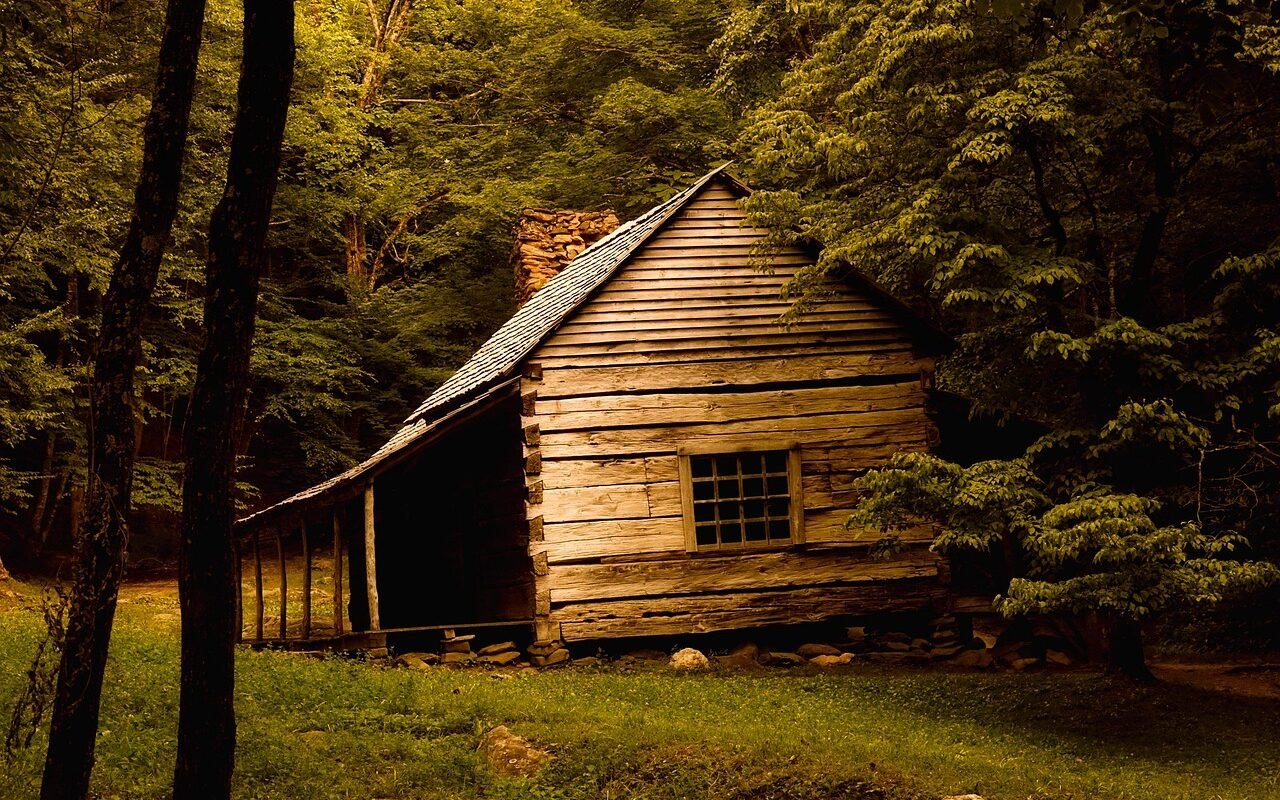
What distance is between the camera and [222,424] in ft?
21.2

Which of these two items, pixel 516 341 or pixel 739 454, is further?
pixel 516 341

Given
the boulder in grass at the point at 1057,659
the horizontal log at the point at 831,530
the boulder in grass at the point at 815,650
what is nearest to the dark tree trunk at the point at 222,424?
the boulder in grass at the point at 815,650

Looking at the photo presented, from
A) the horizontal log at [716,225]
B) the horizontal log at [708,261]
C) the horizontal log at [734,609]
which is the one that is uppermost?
the horizontal log at [716,225]

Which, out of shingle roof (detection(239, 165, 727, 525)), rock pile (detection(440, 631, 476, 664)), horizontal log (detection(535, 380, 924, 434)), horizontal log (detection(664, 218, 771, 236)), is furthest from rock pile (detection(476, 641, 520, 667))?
horizontal log (detection(664, 218, 771, 236))

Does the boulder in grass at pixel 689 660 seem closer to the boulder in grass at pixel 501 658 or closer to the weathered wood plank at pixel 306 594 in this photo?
the boulder in grass at pixel 501 658

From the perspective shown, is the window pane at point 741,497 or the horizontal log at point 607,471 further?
the window pane at point 741,497

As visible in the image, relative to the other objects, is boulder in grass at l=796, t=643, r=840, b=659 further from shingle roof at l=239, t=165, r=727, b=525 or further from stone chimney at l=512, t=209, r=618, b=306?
stone chimney at l=512, t=209, r=618, b=306

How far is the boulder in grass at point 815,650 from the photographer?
16344 mm

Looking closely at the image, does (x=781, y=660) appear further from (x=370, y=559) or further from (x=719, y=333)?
(x=370, y=559)

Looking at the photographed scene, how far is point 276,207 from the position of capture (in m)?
28.7

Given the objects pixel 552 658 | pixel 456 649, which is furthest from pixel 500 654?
pixel 552 658

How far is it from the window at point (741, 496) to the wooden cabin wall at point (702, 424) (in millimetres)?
198

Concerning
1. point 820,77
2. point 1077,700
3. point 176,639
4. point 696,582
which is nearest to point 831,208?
point 820,77

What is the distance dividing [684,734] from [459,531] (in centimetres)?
945
